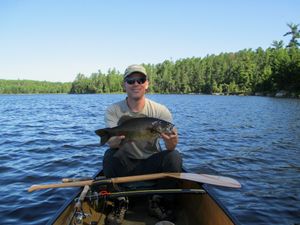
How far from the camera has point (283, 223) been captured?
730cm

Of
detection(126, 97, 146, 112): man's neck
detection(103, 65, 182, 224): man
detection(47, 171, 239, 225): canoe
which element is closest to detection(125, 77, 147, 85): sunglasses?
detection(103, 65, 182, 224): man

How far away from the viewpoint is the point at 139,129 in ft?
16.9

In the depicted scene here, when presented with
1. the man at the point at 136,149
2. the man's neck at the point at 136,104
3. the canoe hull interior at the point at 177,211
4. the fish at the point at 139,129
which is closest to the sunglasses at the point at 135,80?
the man at the point at 136,149

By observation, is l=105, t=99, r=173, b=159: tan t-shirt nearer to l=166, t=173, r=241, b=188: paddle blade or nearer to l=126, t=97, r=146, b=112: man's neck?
l=126, t=97, r=146, b=112: man's neck

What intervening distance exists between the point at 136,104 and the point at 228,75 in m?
135

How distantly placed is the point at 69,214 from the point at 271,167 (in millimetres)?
8805

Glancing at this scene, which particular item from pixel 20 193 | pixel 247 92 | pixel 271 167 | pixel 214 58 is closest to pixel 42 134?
pixel 20 193

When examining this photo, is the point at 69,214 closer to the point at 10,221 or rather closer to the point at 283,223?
the point at 10,221

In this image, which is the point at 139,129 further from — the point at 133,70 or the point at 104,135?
the point at 133,70

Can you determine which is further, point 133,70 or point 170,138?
point 133,70

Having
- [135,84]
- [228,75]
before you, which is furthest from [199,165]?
[228,75]

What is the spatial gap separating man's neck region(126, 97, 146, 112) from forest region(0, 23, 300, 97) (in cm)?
8291

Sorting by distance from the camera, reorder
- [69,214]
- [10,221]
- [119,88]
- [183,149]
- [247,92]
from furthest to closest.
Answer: [119,88] → [247,92] → [183,149] → [10,221] → [69,214]

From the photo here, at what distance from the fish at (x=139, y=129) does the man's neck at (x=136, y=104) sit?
2.11 ft
